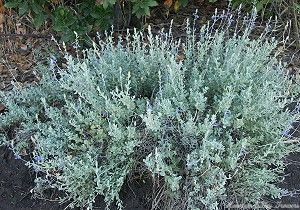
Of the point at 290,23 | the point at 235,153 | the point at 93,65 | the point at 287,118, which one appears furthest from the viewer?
the point at 290,23

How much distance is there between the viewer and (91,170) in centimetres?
312

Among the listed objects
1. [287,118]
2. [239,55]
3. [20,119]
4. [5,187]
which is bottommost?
[5,187]

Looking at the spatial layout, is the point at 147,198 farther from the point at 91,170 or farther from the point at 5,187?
the point at 5,187

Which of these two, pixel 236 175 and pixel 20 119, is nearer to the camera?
pixel 236 175

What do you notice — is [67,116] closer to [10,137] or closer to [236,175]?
[10,137]

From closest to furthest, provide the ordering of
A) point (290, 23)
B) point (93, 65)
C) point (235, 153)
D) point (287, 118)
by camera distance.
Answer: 1. point (235, 153)
2. point (287, 118)
3. point (93, 65)
4. point (290, 23)

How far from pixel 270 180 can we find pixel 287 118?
38 centimetres

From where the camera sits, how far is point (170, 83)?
3244mm

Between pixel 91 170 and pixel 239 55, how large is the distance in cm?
115

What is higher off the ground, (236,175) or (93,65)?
(93,65)

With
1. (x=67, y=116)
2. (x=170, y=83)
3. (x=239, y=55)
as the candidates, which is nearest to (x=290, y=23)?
(x=239, y=55)

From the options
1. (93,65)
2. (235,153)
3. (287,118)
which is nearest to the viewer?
(235,153)

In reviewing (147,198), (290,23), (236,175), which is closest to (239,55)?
(236,175)

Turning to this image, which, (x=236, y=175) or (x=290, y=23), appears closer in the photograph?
(x=236, y=175)
